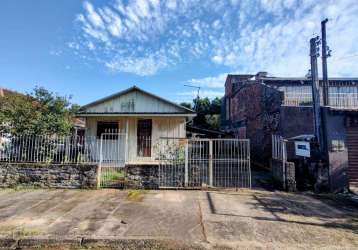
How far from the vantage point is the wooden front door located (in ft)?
46.9

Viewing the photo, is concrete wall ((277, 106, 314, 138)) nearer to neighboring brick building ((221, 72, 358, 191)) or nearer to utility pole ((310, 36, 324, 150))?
neighboring brick building ((221, 72, 358, 191))

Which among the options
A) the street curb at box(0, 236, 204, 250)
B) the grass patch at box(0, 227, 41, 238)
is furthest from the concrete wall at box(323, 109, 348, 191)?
the grass patch at box(0, 227, 41, 238)

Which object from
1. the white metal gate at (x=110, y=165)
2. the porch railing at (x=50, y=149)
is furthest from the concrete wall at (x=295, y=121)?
the porch railing at (x=50, y=149)

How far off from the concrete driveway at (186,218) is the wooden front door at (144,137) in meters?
5.13

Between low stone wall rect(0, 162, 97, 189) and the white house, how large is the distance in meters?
4.18

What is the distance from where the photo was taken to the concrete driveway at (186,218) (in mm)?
5156

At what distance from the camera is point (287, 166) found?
991 centimetres

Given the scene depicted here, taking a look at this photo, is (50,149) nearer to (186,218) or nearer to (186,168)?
(186,168)

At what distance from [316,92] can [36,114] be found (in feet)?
39.7

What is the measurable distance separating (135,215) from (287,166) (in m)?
6.28

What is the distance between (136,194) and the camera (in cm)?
899

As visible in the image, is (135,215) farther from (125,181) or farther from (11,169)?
(11,169)

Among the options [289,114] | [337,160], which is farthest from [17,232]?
[289,114]

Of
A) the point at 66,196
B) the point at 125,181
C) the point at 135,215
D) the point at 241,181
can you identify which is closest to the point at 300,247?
the point at 135,215
